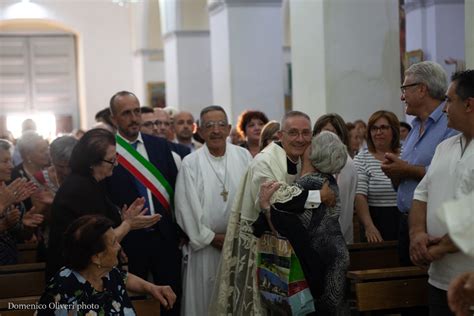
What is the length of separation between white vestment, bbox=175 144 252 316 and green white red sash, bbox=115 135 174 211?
0.12 meters

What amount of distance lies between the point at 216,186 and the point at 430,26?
7.56 metres

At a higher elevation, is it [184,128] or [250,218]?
[184,128]

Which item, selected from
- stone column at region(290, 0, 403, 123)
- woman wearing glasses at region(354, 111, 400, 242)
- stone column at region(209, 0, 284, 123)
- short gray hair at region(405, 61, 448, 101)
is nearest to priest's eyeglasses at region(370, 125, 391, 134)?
woman wearing glasses at region(354, 111, 400, 242)

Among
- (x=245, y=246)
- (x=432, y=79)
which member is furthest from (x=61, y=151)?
(x=432, y=79)

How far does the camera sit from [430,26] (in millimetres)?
12734

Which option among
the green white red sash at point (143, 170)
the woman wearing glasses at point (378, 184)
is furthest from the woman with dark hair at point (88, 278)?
the woman wearing glasses at point (378, 184)

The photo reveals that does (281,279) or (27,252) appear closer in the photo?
(281,279)

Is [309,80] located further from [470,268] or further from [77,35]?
[77,35]

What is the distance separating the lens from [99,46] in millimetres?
23156

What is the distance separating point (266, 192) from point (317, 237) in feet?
1.35

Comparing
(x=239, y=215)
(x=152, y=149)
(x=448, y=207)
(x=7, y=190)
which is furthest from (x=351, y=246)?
(x=448, y=207)

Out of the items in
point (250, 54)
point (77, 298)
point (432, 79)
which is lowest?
point (77, 298)

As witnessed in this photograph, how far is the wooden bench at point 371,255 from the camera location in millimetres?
5809

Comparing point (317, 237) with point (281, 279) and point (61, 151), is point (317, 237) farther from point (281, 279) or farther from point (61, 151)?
point (61, 151)
